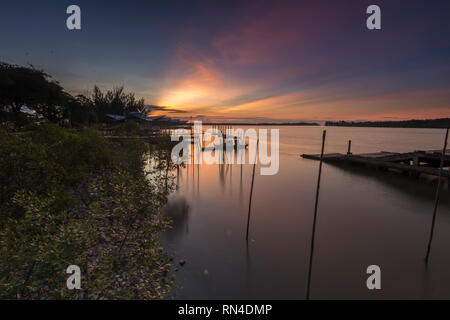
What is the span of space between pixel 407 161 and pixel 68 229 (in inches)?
1940

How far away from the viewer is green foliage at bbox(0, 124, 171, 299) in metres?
Answer: 5.09

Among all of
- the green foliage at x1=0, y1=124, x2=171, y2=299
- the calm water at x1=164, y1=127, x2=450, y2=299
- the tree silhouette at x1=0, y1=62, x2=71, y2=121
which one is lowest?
the calm water at x1=164, y1=127, x2=450, y2=299

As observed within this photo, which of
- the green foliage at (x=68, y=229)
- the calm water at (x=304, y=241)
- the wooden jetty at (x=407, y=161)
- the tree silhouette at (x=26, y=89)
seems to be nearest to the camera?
the green foliage at (x=68, y=229)

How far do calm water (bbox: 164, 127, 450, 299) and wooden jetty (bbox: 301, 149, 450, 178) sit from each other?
2.50 metres

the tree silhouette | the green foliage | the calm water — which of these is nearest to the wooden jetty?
the calm water

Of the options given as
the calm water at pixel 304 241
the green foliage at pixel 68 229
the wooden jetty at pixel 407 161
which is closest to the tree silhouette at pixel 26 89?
the green foliage at pixel 68 229

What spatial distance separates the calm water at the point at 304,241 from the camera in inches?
406

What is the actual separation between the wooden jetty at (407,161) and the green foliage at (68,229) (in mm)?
33802

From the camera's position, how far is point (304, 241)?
588 inches

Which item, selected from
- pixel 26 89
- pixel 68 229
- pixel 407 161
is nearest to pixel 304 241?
pixel 68 229

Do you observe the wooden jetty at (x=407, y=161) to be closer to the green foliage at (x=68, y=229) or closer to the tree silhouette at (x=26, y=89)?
the green foliage at (x=68, y=229)

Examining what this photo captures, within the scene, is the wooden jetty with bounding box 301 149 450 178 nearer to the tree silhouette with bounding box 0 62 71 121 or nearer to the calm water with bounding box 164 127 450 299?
the calm water with bounding box 164 127 450 299

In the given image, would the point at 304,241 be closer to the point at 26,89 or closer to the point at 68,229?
the point at 68,229

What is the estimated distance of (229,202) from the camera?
75.0 feet
